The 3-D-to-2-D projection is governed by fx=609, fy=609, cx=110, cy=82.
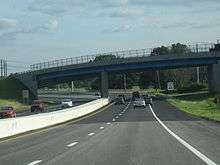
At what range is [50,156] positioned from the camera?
17656 mm

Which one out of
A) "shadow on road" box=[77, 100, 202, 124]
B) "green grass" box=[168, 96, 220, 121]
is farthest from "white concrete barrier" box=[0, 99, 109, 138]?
"green grass" box=[168, 96, 220, 121]

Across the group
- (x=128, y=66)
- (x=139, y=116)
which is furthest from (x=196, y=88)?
(x=139, y=116)

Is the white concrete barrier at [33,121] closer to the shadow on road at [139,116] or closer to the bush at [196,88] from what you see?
the shadow on road at [139,116]

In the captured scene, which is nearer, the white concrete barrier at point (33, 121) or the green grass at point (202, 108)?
the white concrete barrier at point (33, 121)

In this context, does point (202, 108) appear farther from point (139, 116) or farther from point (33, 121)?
point (33, 121)

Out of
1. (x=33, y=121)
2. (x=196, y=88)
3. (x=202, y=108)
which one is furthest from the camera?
(x=196, y=88)

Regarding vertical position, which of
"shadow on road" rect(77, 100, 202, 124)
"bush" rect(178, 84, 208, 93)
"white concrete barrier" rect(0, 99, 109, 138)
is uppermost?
"bush" rect(178, 84, 208, 93)

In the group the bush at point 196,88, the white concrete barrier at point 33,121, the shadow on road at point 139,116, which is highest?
the bush at point 196,88

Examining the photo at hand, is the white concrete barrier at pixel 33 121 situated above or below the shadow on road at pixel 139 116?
above

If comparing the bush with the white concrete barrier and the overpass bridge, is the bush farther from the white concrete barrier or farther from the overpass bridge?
the white concrete barrier

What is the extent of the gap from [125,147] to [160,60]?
95300 millimetres

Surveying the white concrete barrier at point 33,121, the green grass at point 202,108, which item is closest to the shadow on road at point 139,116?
the green grass at point 202,108

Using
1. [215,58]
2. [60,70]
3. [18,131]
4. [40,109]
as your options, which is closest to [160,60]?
[215,58]

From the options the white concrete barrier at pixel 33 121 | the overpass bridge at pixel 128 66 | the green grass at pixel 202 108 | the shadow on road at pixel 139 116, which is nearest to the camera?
the white concrete barrier at pixel 33 121
